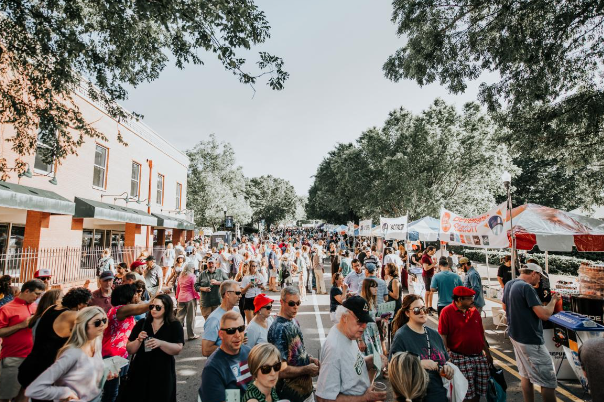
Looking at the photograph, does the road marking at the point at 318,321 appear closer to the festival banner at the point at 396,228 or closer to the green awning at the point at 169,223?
the festival banner at the point at 396,228

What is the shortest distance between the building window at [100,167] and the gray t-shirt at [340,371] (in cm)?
1639

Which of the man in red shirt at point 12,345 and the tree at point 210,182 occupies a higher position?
the tree at point 210,182

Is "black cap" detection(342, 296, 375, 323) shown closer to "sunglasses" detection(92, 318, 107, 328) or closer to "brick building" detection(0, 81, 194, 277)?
"sunglasses" detection(92, 318, 107, 328)

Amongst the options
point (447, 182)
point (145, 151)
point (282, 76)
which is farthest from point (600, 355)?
point (447, 182)

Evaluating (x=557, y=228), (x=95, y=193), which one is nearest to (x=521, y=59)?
(x=557, y=228)

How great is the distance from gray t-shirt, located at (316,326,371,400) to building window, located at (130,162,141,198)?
1930 cm

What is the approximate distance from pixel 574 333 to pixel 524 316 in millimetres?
1663

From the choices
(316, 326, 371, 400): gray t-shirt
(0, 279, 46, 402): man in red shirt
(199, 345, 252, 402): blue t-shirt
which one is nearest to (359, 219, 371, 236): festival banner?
(316, 326, 371, 400): gray t-shirt

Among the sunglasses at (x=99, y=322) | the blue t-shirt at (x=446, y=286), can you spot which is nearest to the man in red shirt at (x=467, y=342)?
the blue t-shirt at (x=446, y=286)

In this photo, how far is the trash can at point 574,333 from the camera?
16.2ft

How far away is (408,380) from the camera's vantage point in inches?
95.3

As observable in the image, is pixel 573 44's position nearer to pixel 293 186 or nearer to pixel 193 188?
pixel 193 188

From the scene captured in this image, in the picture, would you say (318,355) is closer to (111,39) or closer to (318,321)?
(318,321)

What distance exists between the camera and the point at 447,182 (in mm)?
24641
